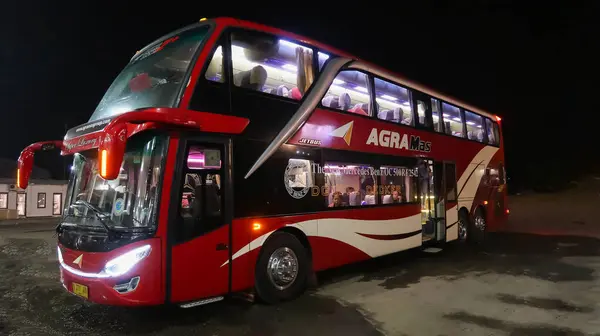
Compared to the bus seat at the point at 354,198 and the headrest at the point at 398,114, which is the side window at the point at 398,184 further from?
the headrest at the point at 398,114

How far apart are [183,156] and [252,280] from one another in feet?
6.99

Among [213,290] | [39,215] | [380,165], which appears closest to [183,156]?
[213,290]

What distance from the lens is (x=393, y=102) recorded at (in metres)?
9.66

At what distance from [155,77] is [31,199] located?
1080 inches

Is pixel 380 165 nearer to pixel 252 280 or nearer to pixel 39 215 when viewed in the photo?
pixel 252 280

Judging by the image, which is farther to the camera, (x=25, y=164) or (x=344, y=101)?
(x=344, y=101)

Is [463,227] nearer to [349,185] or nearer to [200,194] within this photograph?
[349,185]

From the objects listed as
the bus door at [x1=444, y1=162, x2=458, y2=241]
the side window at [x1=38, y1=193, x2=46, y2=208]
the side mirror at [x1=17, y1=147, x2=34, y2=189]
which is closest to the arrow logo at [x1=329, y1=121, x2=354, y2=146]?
the bus door at [x1=444, y1=162, x2=458, y2=241]

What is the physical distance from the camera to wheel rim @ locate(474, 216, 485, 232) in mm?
13232

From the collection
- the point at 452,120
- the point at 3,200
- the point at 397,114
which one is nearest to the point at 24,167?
the point at 397,114

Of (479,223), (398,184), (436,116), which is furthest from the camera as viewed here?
(479,223)

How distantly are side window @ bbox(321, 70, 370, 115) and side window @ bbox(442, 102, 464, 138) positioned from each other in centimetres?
373

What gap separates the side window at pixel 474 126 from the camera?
12914 millimetres

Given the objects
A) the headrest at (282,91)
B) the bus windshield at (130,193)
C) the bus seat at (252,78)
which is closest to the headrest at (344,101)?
the headrest at (282,91)
